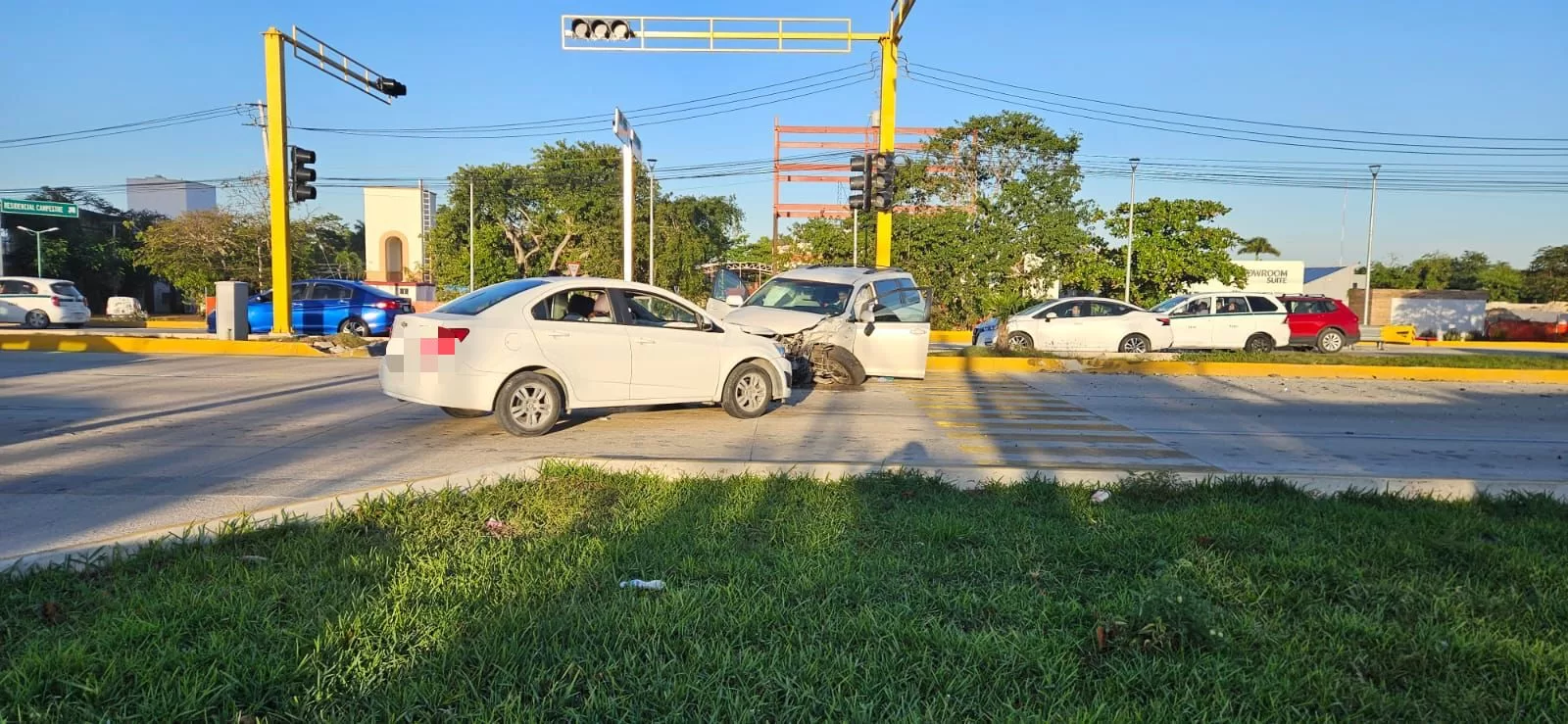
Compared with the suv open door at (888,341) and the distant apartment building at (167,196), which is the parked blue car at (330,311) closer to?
the suv open door at (888,341)

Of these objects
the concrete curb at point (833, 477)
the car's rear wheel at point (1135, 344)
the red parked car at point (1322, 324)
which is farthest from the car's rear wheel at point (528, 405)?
the red parked car at point (1322, 324)

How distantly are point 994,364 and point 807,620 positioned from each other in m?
13.9

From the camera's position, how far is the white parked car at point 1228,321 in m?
21.5

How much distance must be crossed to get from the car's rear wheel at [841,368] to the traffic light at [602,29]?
835cm

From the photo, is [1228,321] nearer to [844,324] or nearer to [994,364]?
[994,364]

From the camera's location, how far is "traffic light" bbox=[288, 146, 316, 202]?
745 inches

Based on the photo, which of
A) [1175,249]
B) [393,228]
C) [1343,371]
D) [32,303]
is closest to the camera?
[1343,371]

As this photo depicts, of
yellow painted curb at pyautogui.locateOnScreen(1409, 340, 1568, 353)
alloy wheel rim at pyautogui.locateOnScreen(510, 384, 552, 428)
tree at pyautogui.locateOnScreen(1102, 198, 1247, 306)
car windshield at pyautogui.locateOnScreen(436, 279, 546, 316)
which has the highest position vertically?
tree at pyautogui.locateOnScreen(1102, 198, 1247, 306)

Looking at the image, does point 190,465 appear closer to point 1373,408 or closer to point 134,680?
point 134,680

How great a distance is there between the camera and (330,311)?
22047 mm

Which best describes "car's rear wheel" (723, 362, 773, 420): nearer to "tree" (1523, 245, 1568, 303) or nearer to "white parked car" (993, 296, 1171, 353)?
"white parked car" (993, 296, 1171, 353)

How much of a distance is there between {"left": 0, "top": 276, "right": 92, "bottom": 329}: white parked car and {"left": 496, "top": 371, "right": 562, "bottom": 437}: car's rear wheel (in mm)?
26451

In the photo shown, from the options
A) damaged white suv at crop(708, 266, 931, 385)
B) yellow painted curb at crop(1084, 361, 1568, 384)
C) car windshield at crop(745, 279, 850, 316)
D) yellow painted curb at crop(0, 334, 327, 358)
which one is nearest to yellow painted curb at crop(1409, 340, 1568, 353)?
yellow painted curb at crop(1084, 361, 1568, 384)

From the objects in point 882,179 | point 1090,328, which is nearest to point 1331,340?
point 1090,328
